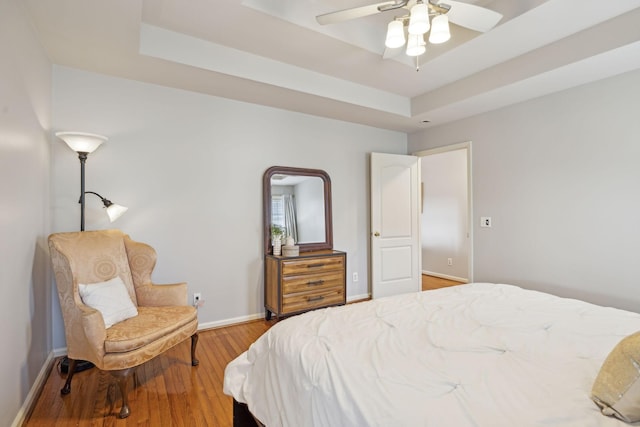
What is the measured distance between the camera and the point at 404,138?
4.66 metres

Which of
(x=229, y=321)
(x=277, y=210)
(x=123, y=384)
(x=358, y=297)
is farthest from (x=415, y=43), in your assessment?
(x=358, y=297)

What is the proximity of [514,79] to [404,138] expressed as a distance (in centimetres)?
193

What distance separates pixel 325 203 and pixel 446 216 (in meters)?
2.71

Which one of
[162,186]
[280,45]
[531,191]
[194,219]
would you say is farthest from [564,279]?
[162,186]

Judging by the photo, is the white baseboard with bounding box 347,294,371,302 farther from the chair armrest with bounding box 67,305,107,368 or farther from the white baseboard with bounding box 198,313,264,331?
the chair armrest with bounding box 67,305,107,368

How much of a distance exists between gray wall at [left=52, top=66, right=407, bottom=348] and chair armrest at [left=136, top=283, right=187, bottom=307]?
1.54 feet

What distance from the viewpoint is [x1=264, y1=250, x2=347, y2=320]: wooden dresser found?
3.19m

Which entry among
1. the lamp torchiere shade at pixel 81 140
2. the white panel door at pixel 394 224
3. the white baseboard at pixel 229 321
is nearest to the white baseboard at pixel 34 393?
the white baseboard at pixel 229 321

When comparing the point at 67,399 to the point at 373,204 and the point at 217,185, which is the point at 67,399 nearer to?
the point at 217,185

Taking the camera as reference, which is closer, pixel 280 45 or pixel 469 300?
pixel 469 300

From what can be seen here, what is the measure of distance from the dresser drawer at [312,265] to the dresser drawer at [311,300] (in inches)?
9.5

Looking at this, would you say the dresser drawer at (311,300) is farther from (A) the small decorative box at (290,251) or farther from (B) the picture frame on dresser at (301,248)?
(A) the small decorative box at (290,251)

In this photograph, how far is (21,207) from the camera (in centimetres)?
182

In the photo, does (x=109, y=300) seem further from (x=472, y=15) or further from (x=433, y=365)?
(x=472, y=15)
